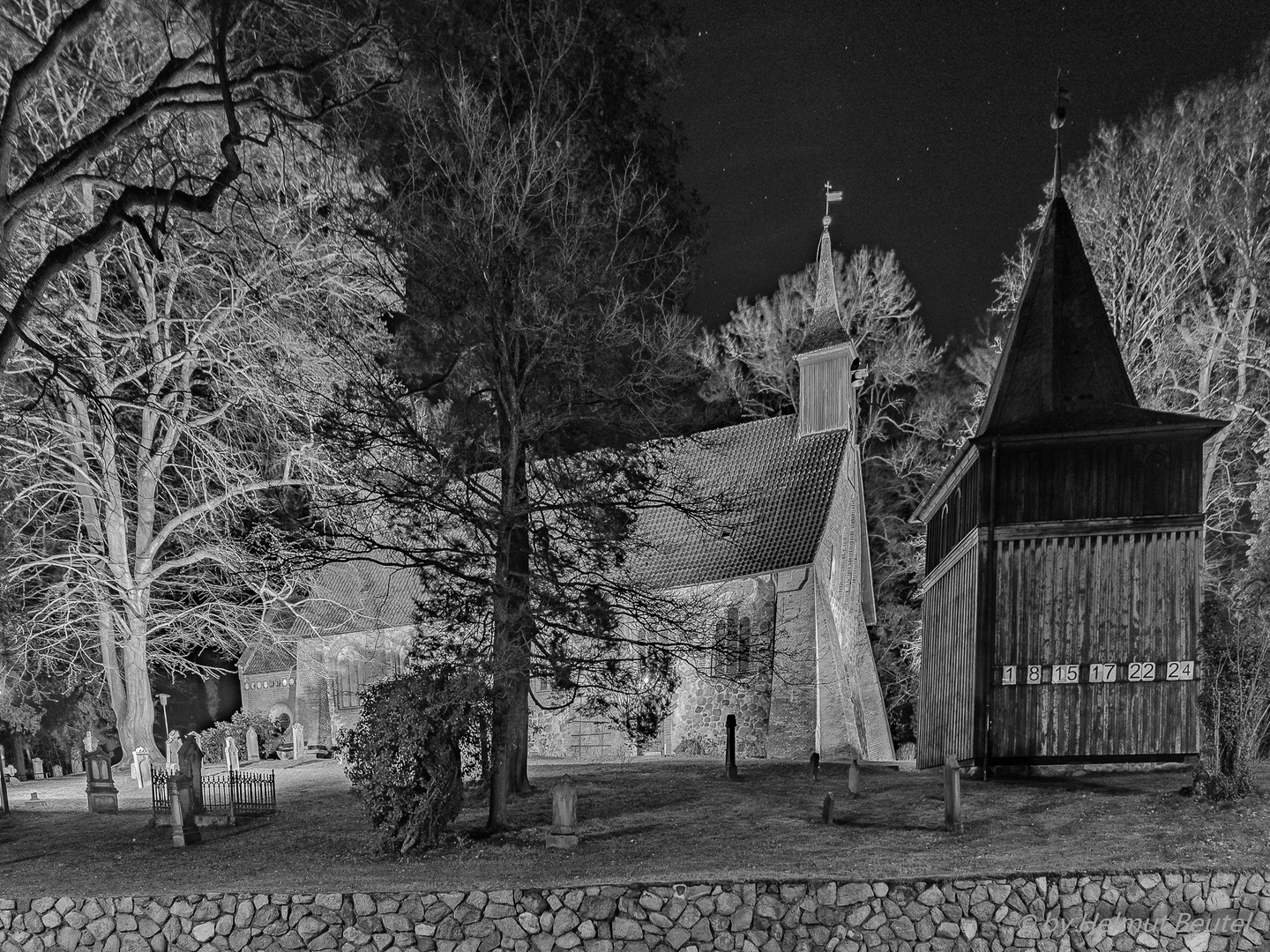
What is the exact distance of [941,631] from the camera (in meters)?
17.4

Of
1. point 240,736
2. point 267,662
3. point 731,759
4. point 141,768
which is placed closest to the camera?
point 731,759

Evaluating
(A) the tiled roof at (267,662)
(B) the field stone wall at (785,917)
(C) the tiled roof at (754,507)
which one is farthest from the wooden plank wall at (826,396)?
(A) the tiled roof at (267,662)

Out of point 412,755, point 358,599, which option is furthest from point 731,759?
point 358,599

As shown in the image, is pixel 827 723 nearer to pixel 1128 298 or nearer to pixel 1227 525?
pixel 1227 525

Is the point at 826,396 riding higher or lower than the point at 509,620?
higher

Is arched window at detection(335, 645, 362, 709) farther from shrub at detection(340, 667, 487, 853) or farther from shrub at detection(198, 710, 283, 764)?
shrub at detection(340, 667, 487, 853)

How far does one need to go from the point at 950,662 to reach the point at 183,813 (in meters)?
A: 11.5

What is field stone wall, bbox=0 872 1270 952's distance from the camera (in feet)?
30.4

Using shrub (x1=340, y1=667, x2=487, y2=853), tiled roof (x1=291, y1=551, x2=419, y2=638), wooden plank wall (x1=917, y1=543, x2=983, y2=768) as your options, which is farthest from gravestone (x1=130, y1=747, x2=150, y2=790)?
wooden plank wall (x1=917, y1=543, x2=983, y2=768)

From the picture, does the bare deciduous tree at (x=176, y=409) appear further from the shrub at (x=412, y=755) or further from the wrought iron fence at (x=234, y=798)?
the shrub at (x=412, y=755)

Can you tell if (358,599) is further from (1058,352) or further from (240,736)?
(1058,352)

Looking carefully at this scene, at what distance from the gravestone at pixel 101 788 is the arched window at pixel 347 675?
15.6 m

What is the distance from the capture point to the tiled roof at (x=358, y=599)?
28.7 m

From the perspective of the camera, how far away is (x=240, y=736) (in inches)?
1058
